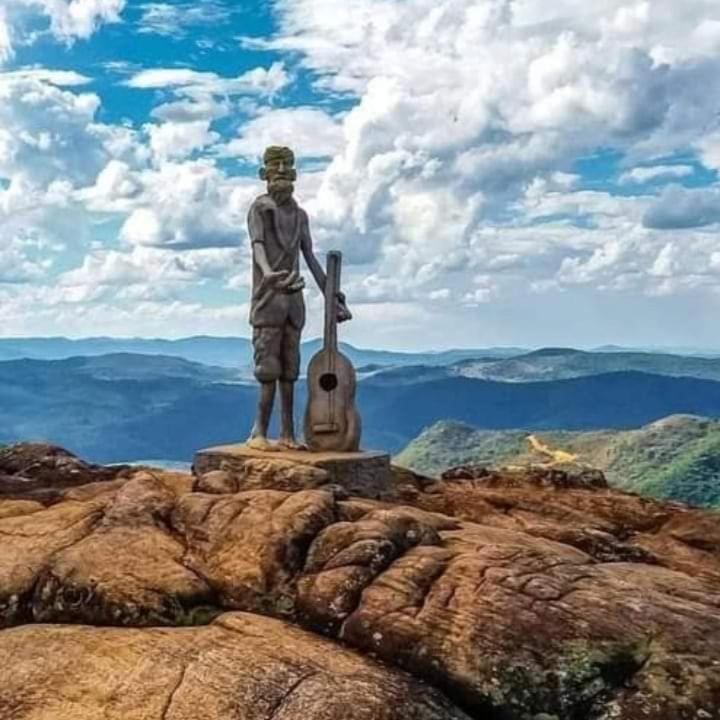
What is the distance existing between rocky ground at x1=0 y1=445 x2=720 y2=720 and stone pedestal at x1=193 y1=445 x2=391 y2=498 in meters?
1.62

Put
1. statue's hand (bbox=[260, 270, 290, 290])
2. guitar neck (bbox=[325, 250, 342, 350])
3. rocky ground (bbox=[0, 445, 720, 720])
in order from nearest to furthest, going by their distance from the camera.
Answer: rocky ground (bbox=[0, 445, 720, 720]), statue's hand (bbox=[260, 270, 290, 290]), guitar neck (bbox=[325, 250, 342, 350])

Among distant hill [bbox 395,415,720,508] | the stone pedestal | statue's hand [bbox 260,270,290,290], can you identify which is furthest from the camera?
distant hill [bbox 395,415,720,508]

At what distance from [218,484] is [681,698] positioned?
347 inches

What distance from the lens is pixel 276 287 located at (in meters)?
19.7

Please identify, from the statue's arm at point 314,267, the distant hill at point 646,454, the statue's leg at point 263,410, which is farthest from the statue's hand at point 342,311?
the distant hill at point 646,454

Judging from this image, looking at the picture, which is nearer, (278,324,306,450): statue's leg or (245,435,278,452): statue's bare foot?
(245,435,278,452): statue's bare foot

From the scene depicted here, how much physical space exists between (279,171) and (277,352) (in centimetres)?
363

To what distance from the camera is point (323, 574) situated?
12.6 metres

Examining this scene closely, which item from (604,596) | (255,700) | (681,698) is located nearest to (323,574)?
(255,700)

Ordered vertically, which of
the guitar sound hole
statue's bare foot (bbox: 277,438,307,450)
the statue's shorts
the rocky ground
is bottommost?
the rocky ground

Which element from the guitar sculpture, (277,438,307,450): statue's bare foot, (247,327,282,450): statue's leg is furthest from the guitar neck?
(277,438,307,450): statue's bare foot

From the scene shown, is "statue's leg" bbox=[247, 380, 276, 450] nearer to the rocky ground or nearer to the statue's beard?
the statue's beard

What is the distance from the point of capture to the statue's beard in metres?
19.8

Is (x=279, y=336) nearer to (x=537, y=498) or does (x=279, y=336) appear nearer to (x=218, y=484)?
(x=218, y=484)
